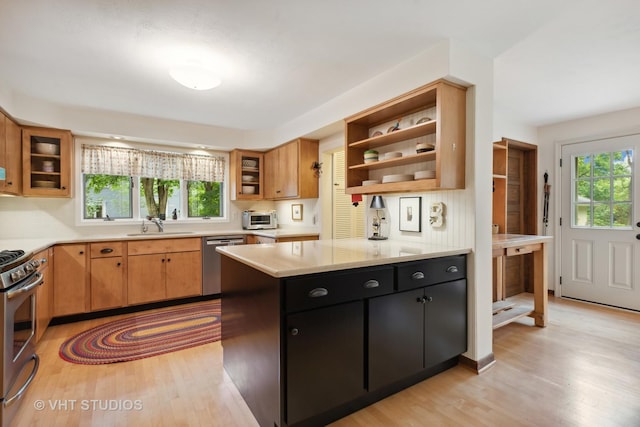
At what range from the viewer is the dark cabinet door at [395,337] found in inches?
73.6

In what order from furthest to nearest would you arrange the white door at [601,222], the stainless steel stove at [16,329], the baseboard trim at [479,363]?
the white door at [601,222]
the baseboard trim at [479,363]
the stainless steel stove at [16,329]

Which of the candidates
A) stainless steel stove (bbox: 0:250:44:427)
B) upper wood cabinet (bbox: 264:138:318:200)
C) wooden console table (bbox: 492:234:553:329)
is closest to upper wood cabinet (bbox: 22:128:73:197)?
stainless steel stove (bbox: 0:250:44:427)

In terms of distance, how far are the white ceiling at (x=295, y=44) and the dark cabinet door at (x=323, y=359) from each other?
5.83ft

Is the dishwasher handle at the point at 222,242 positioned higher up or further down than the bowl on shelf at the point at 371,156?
further down

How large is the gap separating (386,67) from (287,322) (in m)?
2.16

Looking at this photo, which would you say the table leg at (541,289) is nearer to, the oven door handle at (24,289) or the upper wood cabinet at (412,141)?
the upper wood cabinet at (412,141)

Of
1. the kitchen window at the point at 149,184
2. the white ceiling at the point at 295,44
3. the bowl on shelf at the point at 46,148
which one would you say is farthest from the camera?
the kitchen window at the point at 149,184

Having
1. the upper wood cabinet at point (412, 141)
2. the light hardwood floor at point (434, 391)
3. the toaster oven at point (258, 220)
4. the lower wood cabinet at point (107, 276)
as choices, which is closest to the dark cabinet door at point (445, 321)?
the light hardwood floor at point (434, 391)

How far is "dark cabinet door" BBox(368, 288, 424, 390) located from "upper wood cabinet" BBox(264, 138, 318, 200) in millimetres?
2419

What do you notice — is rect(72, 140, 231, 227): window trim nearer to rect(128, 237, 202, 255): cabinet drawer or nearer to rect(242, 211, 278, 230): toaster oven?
rect(242, 211, 278, 230): toaster oven

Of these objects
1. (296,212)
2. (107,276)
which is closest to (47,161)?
(107,276)

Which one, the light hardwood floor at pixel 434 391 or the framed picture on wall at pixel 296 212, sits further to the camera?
the framed picture on wall at pixel 296 212

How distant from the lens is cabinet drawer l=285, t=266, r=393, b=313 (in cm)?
158

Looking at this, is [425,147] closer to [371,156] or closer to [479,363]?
[371,156]
